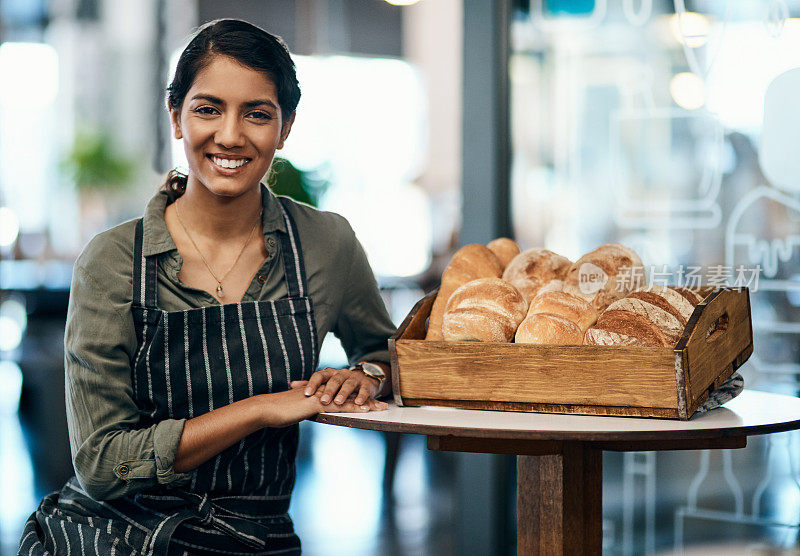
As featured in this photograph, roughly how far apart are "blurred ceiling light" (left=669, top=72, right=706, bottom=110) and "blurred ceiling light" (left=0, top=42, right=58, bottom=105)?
7.67 m

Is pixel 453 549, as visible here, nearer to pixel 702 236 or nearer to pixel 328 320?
pixel 702 236

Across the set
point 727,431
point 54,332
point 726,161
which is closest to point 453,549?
point 726,161

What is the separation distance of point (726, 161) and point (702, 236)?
0.74ft

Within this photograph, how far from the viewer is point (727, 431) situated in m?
1.33

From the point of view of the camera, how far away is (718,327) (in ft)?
5.23

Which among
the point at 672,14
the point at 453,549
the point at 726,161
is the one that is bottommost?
the point at 453,549

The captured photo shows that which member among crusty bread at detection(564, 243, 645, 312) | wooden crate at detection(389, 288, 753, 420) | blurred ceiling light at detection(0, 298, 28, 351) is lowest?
blurred ceiling light at detection(0, 298, 28, 351)

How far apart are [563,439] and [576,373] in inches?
6.4

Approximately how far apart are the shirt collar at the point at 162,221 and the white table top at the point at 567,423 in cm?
47

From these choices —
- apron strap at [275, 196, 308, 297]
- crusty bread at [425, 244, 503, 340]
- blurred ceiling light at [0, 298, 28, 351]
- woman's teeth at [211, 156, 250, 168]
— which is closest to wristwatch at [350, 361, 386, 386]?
crusty bread at [425, 244, 503, 340]

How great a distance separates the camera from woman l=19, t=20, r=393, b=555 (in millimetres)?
1586

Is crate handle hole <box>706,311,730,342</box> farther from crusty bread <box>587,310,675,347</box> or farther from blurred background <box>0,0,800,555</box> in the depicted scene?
blurred background <box>0,0,800,555</box>

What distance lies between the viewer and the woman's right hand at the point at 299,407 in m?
1.54

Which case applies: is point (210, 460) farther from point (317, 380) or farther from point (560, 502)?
point (560, 502)
